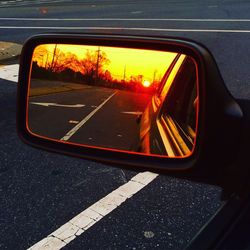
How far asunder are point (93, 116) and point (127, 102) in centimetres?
26

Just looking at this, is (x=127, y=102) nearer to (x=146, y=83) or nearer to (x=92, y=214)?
(x=146, y=83)

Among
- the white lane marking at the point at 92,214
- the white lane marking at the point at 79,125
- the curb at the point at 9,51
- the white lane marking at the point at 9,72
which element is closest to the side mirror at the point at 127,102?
the white lane marking at the point at 79,125

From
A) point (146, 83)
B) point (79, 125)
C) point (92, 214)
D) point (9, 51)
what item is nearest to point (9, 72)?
point (9, 51)

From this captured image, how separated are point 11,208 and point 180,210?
1500 mm

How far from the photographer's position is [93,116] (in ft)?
5.78

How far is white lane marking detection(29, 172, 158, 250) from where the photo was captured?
3143 millimetres

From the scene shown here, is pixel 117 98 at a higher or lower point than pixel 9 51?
higher

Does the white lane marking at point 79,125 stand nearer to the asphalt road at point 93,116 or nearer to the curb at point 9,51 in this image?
the asphalt road at point 93,116

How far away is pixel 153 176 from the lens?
4.14m

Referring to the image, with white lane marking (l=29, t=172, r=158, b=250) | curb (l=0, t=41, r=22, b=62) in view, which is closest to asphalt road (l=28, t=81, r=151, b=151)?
white lane marking (l=29, t=172, r=158, b=250)

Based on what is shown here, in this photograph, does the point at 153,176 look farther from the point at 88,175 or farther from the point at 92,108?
the point at 92,108

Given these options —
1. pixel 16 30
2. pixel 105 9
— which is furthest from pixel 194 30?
pixel 105 9

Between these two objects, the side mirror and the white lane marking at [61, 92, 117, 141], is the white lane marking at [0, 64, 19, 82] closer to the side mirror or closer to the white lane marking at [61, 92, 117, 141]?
the side mirror

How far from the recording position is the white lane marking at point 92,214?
3143 millimetres
